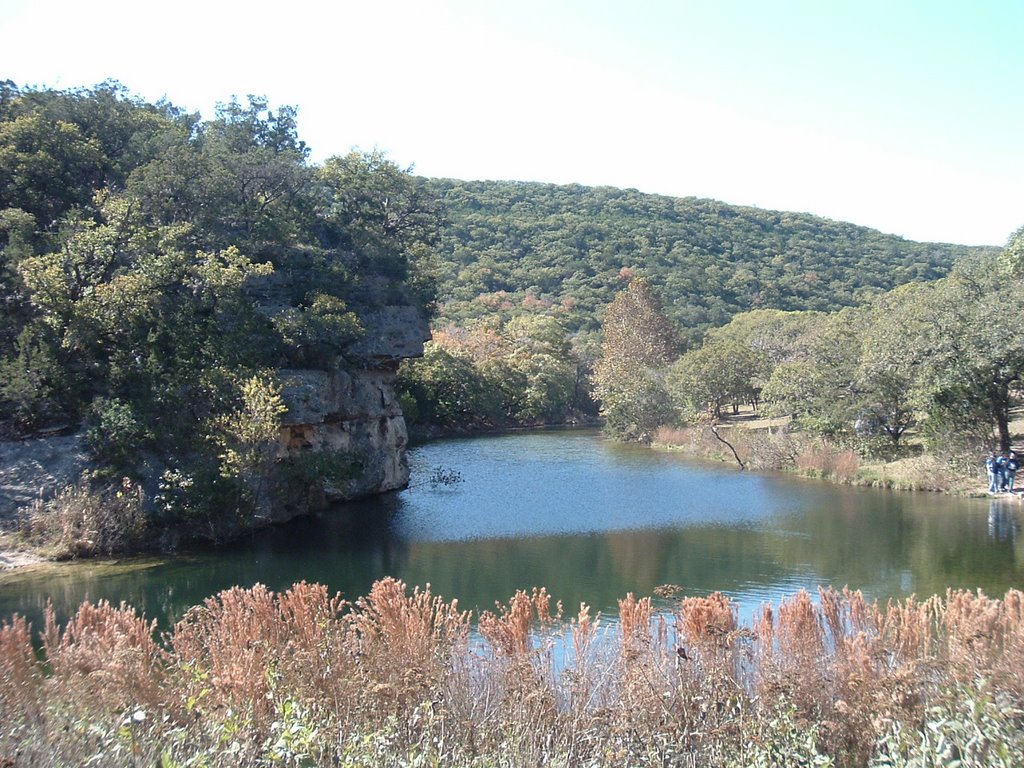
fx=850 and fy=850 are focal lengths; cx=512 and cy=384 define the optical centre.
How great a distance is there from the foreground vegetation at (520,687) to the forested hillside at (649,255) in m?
67.4

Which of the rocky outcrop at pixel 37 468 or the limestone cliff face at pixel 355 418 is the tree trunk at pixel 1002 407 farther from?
the rocky outcrop at pixel 37 468

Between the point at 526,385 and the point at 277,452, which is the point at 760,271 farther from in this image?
the point at 277,452

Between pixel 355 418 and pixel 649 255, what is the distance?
76.0 metres

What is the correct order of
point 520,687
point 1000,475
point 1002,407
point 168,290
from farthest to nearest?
1. point 1002,407
2. point 1000,475
3. point 168,290
4. point 520,687

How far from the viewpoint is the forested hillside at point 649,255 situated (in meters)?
Answer: 86.2

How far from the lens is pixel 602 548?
2111 cm

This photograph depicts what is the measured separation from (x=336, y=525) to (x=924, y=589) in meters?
15.6

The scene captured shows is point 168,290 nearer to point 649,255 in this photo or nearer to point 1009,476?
point 1009,476

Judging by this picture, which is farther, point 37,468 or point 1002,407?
point 1002,407

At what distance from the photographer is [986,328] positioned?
26984 millimetres

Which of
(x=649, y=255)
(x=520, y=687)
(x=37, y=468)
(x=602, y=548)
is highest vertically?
(x=649, y=255)

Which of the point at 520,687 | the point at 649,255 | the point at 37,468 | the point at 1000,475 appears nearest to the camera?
the point at 520,687

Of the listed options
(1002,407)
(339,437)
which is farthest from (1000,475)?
(339,437)

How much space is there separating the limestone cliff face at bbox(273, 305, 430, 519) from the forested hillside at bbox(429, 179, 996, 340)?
1650 inches
